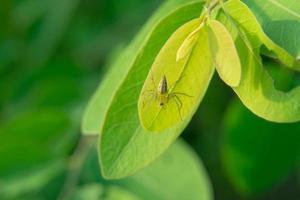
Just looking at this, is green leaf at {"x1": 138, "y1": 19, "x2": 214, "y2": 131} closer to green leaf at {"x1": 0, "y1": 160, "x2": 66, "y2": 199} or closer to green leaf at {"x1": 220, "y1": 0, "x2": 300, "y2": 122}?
green leaf at {"x1": 220, "y1": 0, "x2": 300, "y2": 122}

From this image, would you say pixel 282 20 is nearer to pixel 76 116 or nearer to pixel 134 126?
pixel 134 126

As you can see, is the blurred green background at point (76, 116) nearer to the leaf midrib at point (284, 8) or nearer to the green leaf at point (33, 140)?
the green leaf at point (33, 140)

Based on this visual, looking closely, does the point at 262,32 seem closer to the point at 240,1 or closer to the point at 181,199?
the point at 240,1

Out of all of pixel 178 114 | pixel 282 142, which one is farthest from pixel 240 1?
pixel 282 142

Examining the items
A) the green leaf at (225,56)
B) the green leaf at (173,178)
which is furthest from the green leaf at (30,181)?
the green leaf at (225,56)

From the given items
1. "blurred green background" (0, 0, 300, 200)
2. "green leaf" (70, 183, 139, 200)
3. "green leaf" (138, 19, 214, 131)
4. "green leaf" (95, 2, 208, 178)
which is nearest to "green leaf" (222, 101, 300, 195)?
"blurred green background" (0, 0, 300, 200)

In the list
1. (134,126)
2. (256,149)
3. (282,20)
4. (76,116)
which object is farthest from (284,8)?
(76,116)

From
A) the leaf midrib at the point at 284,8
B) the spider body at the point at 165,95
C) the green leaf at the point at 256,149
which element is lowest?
the green leaf at the point at 256,149
